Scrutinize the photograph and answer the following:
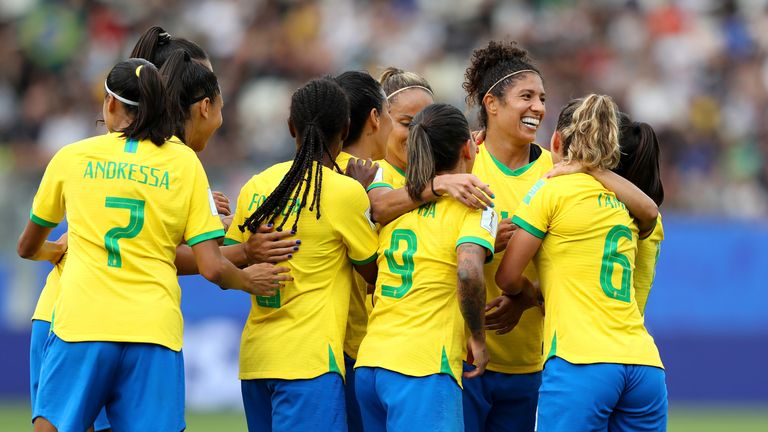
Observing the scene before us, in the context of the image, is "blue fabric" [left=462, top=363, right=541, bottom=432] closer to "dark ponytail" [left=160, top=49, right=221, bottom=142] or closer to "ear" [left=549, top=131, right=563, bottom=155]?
"ear" [left=549, top=131, right=563, bottom=155]

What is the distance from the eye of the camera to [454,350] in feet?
18.6

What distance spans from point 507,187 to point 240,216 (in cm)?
153

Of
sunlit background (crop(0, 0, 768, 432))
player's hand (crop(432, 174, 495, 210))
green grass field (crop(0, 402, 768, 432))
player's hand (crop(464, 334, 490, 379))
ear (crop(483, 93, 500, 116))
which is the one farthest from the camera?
sunlit background (crop(0, 0, 768, 432))

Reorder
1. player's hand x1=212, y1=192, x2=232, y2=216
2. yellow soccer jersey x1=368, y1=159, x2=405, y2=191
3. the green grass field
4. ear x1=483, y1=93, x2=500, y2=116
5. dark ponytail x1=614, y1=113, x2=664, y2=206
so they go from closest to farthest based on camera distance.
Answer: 1. dark ponytail x1=614, y1=113, x2=664, y2=206
2. player's hand x1=212, y1=192, x2=232, y2=216
3. yellow soccer jersey x1=368, y1=159, x2=405, y2=191
4. ear x1=483, y1=93, x2=500, y2=116
5. the green grass field

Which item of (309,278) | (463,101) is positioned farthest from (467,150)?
(463,101)

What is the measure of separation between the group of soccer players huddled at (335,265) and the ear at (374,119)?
0.30m

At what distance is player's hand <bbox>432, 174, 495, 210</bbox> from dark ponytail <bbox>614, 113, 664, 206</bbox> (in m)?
0.82

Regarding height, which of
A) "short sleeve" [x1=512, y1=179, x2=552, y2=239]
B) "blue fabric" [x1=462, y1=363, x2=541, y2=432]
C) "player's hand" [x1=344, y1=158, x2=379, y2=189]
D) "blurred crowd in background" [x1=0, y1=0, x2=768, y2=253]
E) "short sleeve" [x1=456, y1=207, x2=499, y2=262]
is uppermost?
"blurred crowd in background" [x1=0, y1=0, x2=768, y2=253]

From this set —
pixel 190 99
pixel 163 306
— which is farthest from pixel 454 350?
pixel 190 99

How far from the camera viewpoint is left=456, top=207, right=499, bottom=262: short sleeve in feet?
18.5

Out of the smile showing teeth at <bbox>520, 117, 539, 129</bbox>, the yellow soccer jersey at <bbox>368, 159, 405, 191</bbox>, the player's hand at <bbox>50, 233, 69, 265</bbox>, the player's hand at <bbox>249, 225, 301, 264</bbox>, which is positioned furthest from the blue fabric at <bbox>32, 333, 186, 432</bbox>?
the smile showing teeth at <bbox>520, 117, 539, 129</bbox>

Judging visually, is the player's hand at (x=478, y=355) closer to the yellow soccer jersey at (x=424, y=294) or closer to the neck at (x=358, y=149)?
the yellow soccer jersey at (x=424, y=294)

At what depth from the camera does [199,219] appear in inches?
220

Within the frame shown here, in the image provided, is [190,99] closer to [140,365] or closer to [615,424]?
[140,365]
